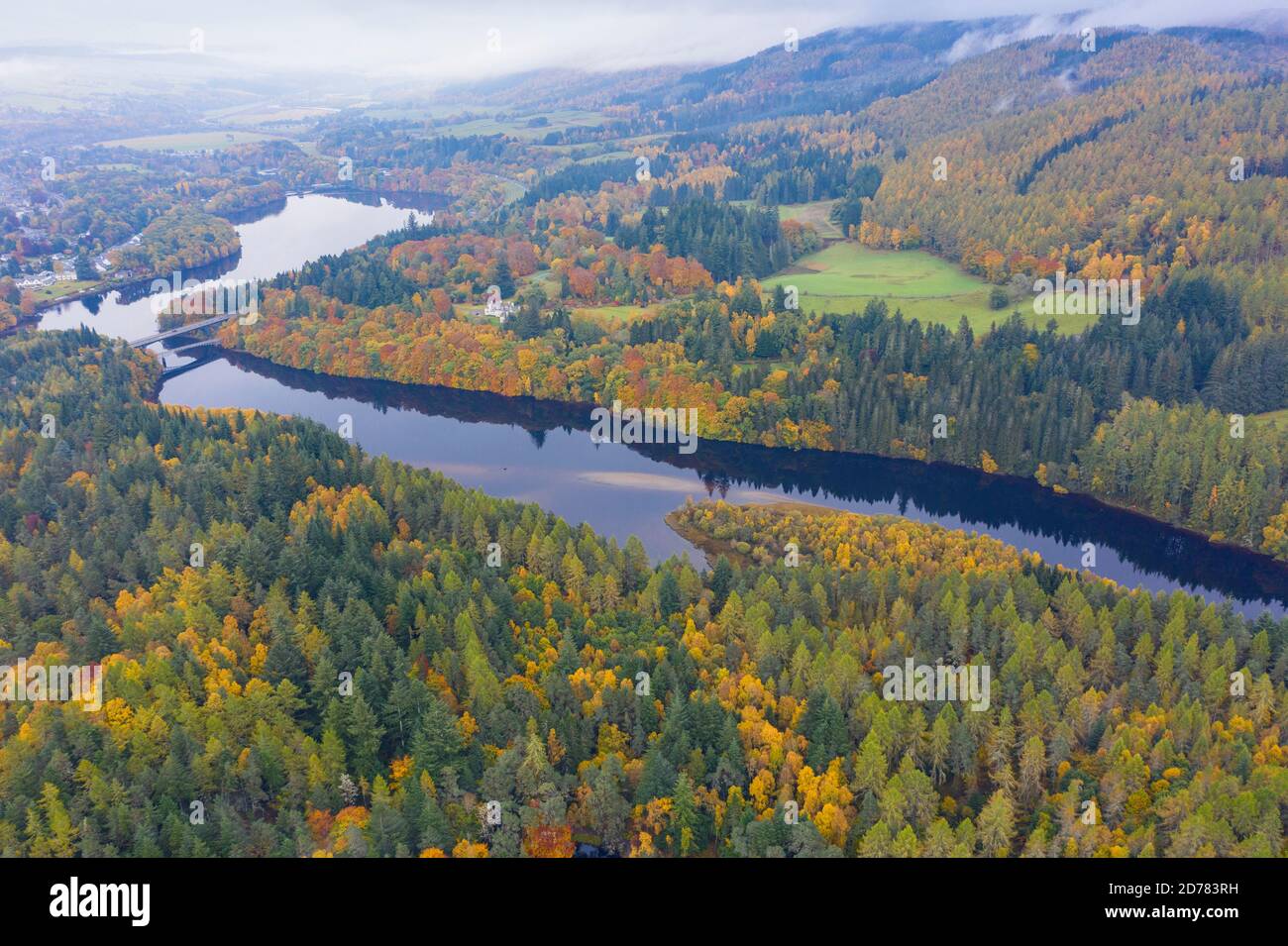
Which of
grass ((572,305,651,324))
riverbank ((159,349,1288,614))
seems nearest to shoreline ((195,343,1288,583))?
riverbank ((159,349,1288,614))

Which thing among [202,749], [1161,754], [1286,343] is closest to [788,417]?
[1286,343]

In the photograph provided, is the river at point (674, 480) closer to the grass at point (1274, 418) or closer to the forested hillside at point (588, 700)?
the forested hillside at point (588, 700)

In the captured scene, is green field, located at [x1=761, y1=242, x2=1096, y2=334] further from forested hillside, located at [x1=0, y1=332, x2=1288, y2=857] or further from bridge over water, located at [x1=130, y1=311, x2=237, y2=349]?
bridge over water, located at [x1=130, y1=311, x2=237, y2=349]

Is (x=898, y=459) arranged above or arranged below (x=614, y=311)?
→ below

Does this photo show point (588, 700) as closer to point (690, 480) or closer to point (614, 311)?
point (690, 480)

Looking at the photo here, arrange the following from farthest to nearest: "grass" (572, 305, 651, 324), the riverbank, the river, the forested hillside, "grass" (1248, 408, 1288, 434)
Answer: "grass" (572, 305, 651, 324) → "grass" (1248, 408, 1288, 434) → the riverbank → the river → the forested hillside

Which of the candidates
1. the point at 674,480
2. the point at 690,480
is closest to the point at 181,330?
the point at 674,480
